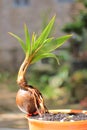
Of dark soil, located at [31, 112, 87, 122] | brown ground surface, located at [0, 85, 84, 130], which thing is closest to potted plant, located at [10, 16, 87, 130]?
dark soil, located at [31, 112, 87, 122]

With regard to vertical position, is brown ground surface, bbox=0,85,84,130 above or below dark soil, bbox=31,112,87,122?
below

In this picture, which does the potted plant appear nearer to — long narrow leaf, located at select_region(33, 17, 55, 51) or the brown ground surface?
long narrow leaf, located at select_region(33, 17, 55, 51)

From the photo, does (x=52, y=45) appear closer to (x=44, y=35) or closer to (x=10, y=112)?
(x=44, y=35)

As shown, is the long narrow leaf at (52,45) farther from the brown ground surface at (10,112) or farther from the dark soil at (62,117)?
the brown ground surface at (10,112)

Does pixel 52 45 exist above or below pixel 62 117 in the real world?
above

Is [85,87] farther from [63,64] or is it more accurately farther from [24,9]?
[24,9]

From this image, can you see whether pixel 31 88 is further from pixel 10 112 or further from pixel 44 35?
pixel 10 112

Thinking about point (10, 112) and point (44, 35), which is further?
point (10, 112)

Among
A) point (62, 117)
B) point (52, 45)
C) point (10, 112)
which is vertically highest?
point (52, 45)

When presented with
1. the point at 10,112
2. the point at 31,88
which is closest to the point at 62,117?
the point at 31,88
